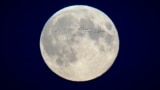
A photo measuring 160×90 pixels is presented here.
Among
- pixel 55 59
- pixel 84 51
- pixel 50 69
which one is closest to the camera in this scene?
pixel 84 51

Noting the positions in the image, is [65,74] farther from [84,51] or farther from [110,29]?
[110,29]

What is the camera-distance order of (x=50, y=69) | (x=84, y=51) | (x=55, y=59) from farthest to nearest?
(x=50, y=69) → (x=55, y=59) → (x=84, y=51)

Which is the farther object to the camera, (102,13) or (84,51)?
(102,13)

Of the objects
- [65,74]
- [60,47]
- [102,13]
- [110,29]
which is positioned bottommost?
[65,74]

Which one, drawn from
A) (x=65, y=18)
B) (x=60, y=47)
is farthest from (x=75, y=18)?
(x=60, y=47)

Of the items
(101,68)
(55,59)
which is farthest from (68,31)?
(101,68)

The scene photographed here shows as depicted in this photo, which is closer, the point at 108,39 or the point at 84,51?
the point at 84,51

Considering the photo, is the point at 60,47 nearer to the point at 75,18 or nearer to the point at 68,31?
the point at 68,31

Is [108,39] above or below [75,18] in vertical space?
below

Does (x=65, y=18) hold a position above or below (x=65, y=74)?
above
